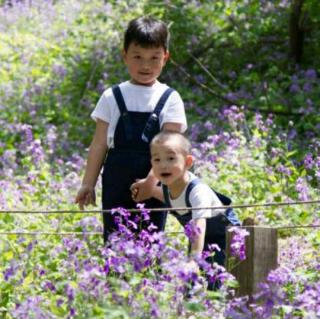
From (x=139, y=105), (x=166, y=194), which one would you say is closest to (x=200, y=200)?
(x=166, y=194)

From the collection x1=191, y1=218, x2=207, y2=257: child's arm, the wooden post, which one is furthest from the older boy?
the wooden post

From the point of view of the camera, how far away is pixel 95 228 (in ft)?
17.9

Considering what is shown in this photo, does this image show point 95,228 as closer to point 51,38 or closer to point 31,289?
point 31,289

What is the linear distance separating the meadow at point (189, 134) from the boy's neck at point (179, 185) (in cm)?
20

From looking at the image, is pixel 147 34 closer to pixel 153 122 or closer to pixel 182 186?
pixel 153 122

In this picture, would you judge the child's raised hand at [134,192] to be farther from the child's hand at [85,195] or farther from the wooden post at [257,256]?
the wooden post at [257,256]

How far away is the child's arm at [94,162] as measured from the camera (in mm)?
4453

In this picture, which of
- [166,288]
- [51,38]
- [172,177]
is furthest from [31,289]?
[51,38]

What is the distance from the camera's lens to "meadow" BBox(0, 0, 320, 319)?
3.11 m

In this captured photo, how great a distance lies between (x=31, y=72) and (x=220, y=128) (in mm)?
2862

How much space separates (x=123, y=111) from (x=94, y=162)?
299 mm

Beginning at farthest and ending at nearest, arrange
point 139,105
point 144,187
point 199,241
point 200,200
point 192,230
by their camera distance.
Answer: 1. point 139,105
2. point 144,187
3. point 200,200
4. point 199,241
5. point 192,230

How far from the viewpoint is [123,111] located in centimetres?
433

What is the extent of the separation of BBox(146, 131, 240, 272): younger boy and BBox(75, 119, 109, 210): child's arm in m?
0.37
